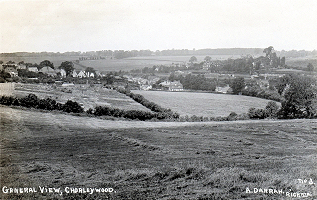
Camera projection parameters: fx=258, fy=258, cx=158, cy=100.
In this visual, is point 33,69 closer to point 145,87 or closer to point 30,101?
point 30,101

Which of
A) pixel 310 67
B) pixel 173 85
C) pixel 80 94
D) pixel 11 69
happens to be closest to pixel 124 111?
pixel 80 94

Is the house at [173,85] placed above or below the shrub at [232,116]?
above

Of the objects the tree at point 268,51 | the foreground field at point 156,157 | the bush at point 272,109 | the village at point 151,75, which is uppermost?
the tree at point 268,51

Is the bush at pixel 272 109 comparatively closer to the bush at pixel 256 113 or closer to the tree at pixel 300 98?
the bush at pixel 256 113

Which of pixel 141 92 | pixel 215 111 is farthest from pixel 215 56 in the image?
pixel 141 92

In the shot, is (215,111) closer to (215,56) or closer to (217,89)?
(217,89)

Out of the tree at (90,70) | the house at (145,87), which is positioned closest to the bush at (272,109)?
the house at (145,87)
